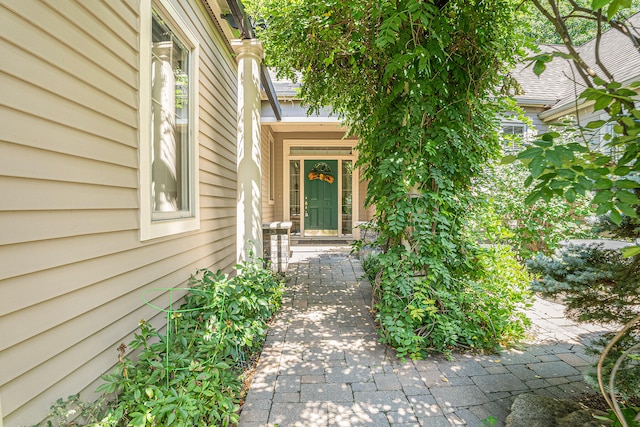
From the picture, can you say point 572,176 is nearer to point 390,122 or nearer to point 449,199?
point 449,199

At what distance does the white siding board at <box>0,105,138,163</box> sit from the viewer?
1.27 meters

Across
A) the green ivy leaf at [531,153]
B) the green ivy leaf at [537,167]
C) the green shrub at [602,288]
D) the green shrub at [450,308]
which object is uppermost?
the green ivy leaf at [531,153]

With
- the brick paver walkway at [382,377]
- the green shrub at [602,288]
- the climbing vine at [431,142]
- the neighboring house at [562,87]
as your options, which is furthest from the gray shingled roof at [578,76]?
the green shrub at [602,288]

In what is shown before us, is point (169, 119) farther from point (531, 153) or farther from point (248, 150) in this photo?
point (531, 153)

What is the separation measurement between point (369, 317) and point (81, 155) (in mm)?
3101

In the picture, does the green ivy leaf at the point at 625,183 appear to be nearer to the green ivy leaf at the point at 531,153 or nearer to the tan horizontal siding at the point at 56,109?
the green ivy leaf at the point at 531,153

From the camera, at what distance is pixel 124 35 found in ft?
6.77

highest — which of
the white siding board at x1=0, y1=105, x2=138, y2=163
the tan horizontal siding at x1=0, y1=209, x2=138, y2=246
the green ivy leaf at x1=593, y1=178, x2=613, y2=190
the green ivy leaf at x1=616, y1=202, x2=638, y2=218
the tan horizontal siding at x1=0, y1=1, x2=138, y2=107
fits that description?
the tan horizontal siding at x1=0, y1=1, x2=138, y2=107

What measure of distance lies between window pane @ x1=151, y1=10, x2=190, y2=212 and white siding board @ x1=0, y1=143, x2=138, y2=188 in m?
0.58

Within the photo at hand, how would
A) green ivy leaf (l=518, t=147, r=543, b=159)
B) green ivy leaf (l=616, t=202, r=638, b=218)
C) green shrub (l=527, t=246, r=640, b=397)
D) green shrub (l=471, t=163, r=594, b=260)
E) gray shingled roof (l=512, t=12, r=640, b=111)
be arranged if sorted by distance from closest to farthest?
green ivy leaf (l=616, t=202, r=638, b=218)
green ivy leaf (l=518, t=147, r=543, b=159)
green shrub (l=527, t=246, r=640, b=397)
green shrub (l=471, t=163, r=594, b=260)
gray shingled roof (l=512, t=12, r=640, b=111)

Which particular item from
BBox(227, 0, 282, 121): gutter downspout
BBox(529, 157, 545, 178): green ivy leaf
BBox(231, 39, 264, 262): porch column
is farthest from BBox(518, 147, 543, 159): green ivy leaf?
BBox(231, 39, 264, 262): porch column

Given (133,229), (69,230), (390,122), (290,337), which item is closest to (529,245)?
(390,122)

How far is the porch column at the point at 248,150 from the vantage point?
412 cm

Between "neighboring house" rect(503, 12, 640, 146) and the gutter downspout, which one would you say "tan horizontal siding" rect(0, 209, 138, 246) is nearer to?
the gutter downspout
